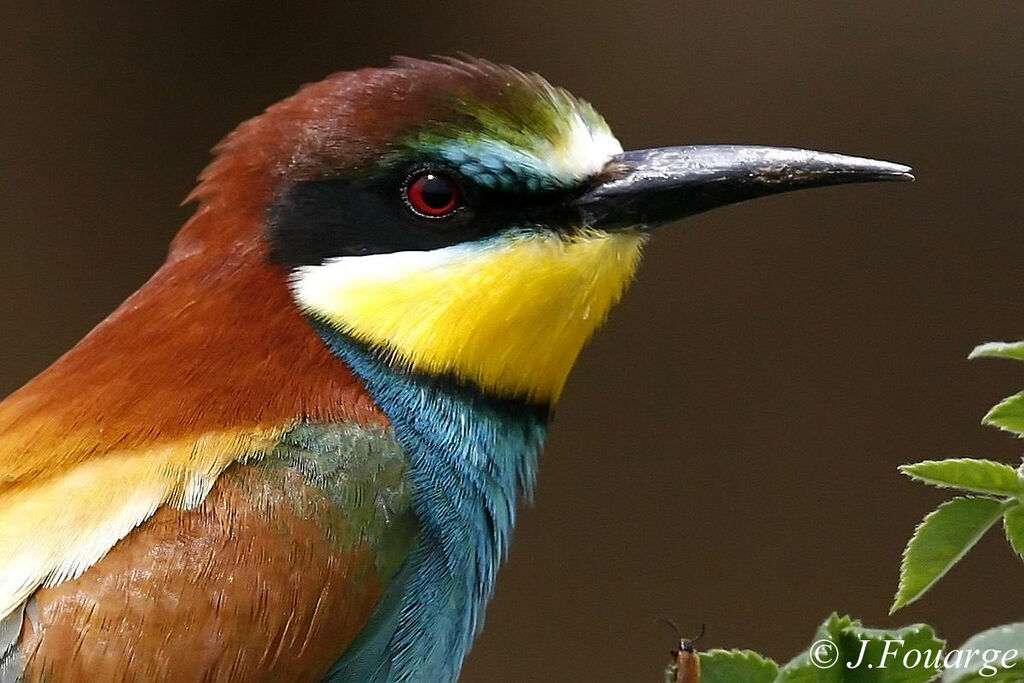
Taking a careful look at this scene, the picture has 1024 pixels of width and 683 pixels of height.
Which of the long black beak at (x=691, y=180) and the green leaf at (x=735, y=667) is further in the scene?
the long black beak at (x=691, y=180)

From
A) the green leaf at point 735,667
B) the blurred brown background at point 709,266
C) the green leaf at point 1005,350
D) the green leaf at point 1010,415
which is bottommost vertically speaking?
the blurred brown background at point 709,266

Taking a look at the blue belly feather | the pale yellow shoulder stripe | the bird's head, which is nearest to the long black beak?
the bird's head

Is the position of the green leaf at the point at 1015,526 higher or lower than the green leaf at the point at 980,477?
lower

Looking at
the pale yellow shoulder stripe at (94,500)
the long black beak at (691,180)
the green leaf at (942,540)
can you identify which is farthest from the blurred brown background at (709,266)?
the green leaf at (942,540)

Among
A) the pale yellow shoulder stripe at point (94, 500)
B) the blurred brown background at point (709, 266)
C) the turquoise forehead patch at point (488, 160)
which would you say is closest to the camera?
the pale yellow shoulder stripe at point (94, 500)

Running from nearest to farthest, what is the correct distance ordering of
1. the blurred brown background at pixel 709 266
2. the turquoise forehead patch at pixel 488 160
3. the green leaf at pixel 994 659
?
the green leaf at pixel 994 659, the turquoise forehead patch at pixel 488 160, the blurred brown background at pixel 709 266

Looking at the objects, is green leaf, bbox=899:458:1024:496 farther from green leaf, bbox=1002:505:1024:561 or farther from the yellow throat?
the yellow throat

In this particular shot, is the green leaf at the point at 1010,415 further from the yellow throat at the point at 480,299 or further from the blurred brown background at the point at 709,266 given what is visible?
the blurred brown background at the point at 709,266
